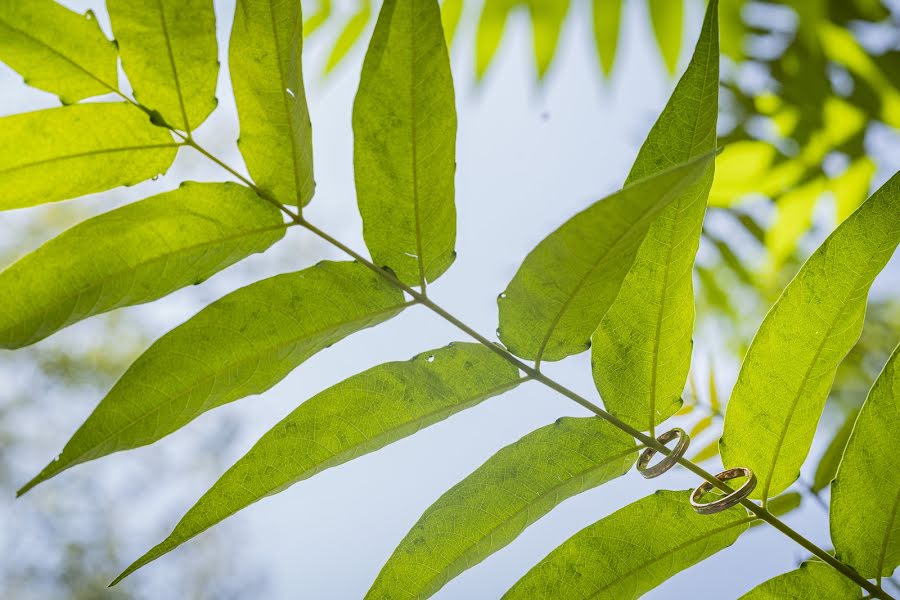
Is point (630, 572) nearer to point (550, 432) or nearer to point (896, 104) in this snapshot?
point (550, 432)

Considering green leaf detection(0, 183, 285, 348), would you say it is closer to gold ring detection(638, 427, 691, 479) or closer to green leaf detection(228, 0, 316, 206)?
green leaf detection(228, 0, 316, 206)

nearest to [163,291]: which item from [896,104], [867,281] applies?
[867,281]

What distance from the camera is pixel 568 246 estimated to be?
29 cm

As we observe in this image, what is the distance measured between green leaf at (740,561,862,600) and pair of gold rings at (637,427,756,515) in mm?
55

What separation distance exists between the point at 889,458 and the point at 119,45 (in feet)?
1.42

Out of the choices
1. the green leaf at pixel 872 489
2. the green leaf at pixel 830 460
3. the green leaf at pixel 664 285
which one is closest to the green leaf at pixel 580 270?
the green leaf at pixel 664 285

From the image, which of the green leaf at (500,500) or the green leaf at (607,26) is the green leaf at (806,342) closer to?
the green leaf at (500,500)

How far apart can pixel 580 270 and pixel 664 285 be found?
0.07 meters

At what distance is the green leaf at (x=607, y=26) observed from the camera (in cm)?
104

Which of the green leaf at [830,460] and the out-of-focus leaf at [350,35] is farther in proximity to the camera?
the out-of-focus leaf at [350,35]

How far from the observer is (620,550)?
1.22ft

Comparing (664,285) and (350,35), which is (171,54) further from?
(350,35)

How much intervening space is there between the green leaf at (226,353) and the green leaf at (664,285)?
133 mm

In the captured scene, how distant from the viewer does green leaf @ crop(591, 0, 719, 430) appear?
0.32 meters
